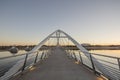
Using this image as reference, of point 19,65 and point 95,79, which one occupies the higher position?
point 19,65

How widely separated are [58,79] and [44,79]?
51cm

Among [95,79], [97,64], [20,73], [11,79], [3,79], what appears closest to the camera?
[3,79]

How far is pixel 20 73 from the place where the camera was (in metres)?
7.38

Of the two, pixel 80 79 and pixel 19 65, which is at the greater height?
pixel 19 65

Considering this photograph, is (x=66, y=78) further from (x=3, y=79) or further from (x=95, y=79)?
(x=3, y=79)

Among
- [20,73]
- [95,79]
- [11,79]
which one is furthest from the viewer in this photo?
[20,73]

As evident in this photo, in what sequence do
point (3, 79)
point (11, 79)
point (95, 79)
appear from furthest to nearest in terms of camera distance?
point (95, 79)
point (11, 79)
point (3, 79)

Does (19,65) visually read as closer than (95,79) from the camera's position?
No

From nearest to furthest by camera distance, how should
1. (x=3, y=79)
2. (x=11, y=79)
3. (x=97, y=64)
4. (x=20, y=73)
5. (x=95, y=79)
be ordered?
1. (x=3, y=79)
2. (x=11, y=79)
3. (x=95, y=79)
4. (x=20, y=73)
5. (x=97, y=64)

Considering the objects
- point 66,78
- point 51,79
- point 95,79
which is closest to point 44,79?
point 51,79

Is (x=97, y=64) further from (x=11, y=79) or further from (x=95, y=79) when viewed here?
(x=11, y=79)

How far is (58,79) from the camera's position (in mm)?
6480

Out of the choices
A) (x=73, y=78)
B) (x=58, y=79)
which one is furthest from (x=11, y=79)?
→ (x=73, y=78)

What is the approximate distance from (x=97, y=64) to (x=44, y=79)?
9.52 ft
